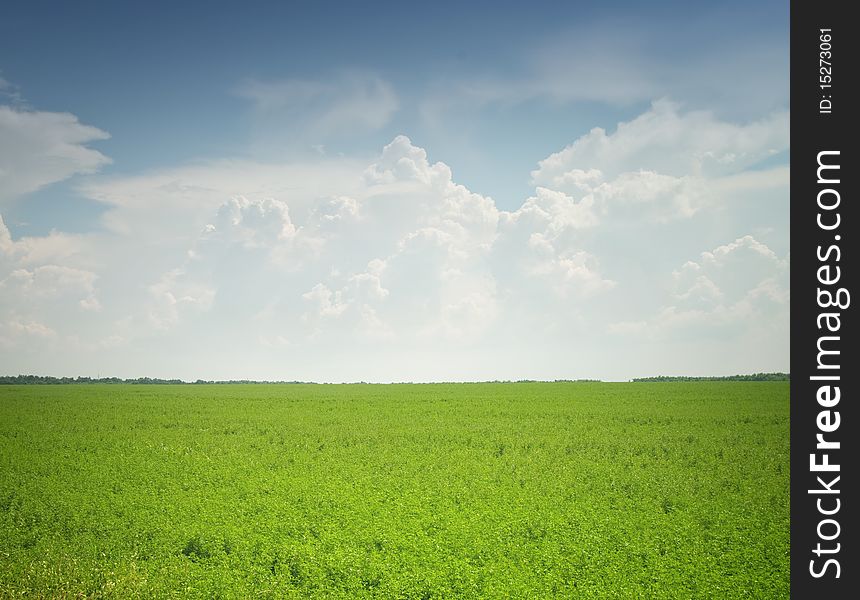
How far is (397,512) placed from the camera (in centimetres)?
1625

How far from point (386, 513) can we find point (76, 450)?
1641 cm

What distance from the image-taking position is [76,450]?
25281 mm
